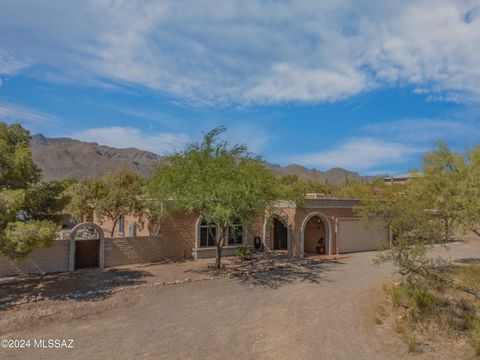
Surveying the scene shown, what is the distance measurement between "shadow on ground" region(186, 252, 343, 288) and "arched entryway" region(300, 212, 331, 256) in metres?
2.54

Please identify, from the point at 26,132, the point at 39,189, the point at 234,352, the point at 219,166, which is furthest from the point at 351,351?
the point at 26,132

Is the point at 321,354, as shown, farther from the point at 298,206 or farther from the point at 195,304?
the point at 298,206

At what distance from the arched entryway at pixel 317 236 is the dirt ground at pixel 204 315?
19.9ft

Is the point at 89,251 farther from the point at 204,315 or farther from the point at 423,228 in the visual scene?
the point at 423,228

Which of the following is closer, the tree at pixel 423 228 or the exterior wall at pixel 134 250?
the tree at pixel 423 228

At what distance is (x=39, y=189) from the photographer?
13.6m

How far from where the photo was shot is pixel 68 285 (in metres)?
14.5

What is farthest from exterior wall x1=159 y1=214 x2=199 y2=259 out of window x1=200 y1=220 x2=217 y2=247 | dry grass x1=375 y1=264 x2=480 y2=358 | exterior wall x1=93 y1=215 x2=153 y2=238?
dry grass x1=375 y1=264 x2=480 y2=358

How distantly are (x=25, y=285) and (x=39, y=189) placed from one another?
4.21 m

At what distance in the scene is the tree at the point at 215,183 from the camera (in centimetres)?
1568

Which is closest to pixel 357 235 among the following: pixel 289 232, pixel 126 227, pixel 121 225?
pixel 289 232

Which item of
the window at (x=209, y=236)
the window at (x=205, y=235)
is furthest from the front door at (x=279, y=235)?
the window at (x=205, y=235)

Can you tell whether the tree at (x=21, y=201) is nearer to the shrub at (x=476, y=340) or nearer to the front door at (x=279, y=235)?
the shrub at (x=476, y=340)

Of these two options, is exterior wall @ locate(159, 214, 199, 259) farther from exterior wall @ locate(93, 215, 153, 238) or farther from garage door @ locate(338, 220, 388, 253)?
garage door @ locate(338, 220, 388, 253)
